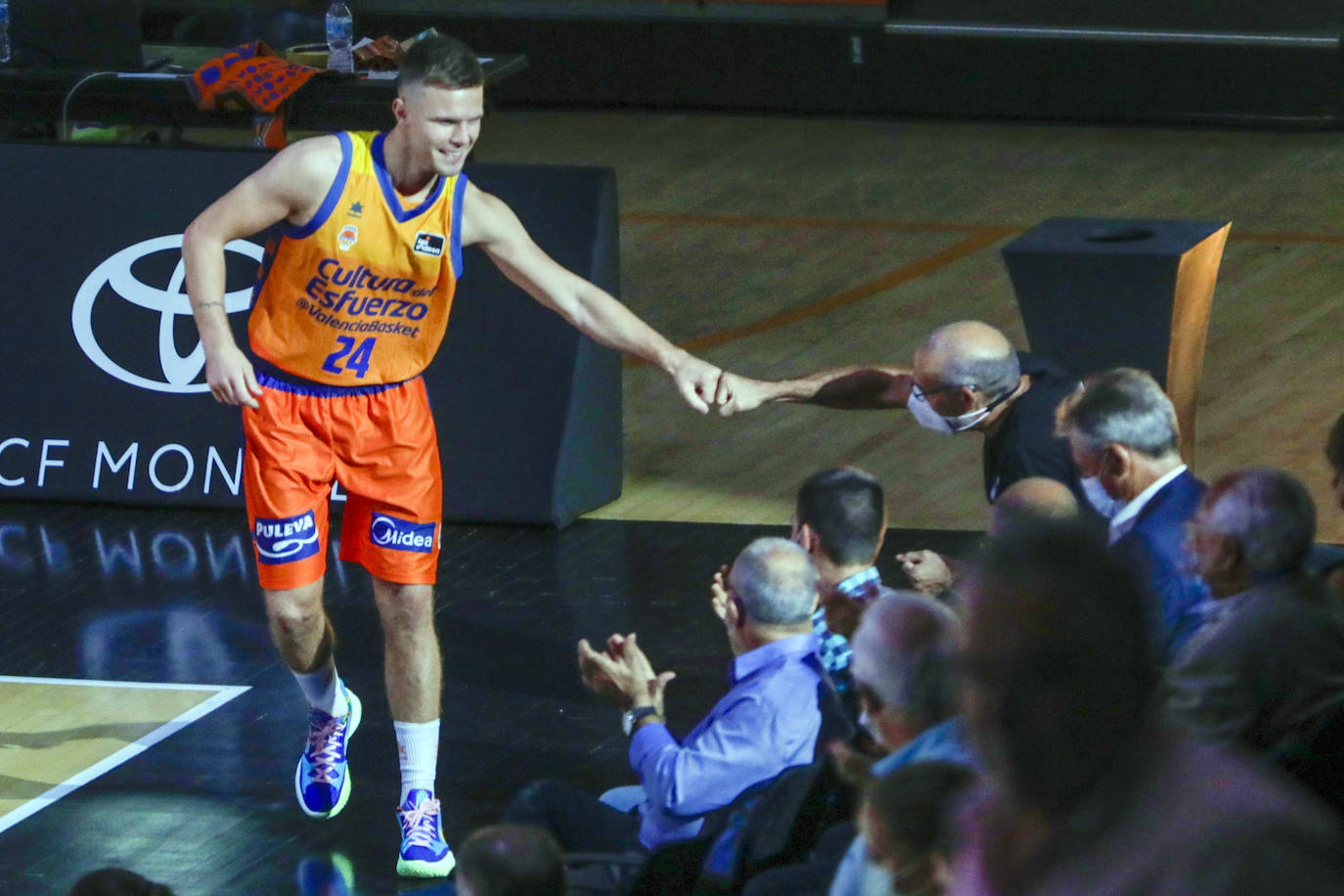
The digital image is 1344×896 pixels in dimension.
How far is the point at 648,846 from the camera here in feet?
13.8

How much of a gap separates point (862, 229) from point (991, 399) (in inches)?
262

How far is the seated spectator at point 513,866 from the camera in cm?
313

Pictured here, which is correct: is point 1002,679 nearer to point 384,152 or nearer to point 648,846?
point 648,846

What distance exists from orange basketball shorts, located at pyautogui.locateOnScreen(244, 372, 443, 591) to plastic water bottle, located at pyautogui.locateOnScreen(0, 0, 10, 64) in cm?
656

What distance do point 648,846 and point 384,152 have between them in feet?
6.15

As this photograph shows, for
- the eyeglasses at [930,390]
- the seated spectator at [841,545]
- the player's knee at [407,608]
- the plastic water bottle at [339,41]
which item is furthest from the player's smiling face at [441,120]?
the plastic water bottle at [339,41]

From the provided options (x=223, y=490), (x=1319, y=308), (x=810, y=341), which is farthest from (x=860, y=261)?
(x=223, y=490)

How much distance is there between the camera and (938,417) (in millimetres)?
5246

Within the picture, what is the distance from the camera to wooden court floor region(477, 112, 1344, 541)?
27.1ft

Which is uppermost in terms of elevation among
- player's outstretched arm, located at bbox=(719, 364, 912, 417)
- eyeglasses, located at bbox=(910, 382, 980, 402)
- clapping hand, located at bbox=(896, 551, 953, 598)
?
eyeglasses, located at bbox=(910, 382, 980, 402)

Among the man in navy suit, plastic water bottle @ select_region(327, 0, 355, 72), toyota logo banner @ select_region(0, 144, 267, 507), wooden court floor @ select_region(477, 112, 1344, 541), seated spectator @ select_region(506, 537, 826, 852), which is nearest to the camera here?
seated spectator @ select_region(506, 537, 826, 852)

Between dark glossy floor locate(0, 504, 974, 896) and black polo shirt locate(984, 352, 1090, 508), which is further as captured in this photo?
dark glossy floor locate(0, 504, 974, 896)

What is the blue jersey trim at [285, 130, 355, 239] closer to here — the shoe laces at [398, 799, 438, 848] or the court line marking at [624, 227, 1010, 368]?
the shoe laces at [398, 799, 438, 848]

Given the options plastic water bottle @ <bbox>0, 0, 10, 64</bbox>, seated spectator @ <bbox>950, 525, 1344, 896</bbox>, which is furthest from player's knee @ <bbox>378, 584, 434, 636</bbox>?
plastic water bottle @ <bbox>0, 0, 10, 64</bbox>
